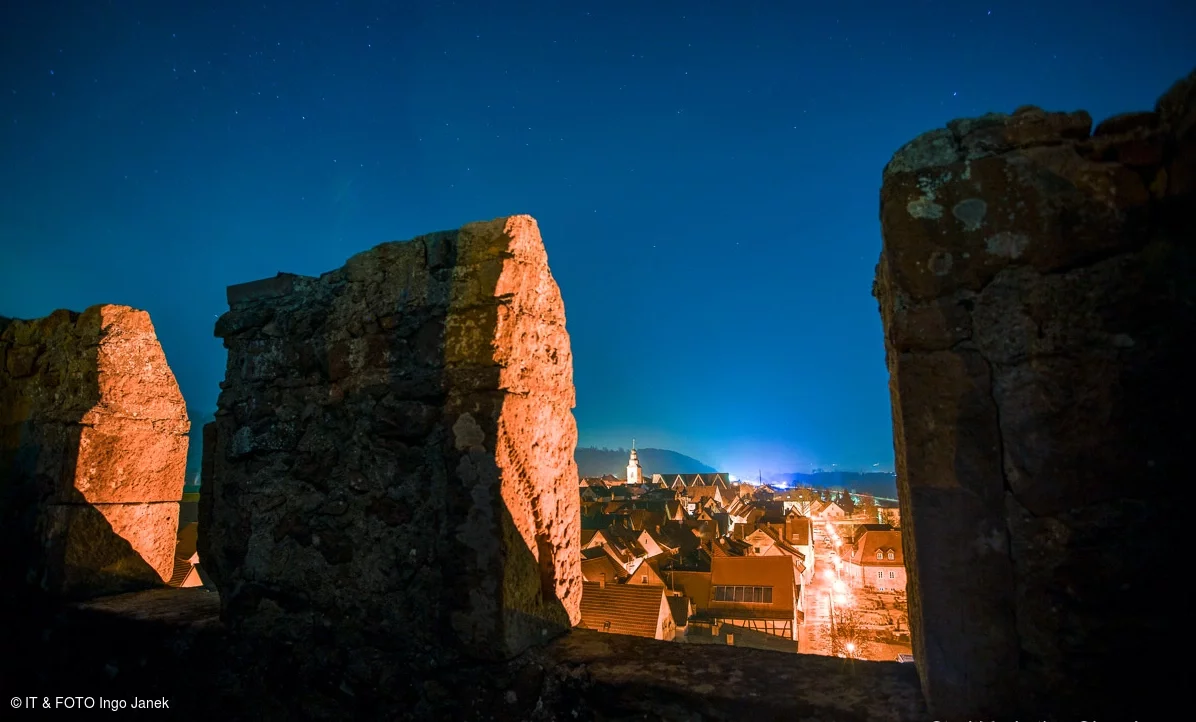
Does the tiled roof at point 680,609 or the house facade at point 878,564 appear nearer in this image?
the tiled roof at point 680,609

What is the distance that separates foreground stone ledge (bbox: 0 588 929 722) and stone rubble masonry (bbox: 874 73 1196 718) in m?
0.38

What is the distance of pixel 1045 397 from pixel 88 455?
547cm

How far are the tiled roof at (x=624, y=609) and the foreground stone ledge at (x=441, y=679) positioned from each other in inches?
478

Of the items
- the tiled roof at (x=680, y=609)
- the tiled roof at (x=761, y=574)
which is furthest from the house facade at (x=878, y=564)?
the tiled roof at (x=680, y=609)

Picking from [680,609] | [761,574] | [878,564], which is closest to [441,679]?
[680,609]

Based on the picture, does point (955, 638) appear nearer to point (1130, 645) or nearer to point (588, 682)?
point (1130, 645)

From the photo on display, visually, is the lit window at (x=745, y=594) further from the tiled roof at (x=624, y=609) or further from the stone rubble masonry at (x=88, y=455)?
the stone rubble masonry at (x=88, y=455)

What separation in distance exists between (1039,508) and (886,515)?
155 feet

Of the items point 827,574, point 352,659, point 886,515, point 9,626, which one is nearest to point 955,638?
point 352,659

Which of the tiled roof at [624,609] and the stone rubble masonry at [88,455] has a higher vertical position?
the stone rubble masonry at [88,455]

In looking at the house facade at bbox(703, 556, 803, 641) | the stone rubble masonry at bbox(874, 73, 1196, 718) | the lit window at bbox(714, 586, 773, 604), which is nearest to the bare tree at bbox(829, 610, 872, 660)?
the house facade at bbox(703, 556, 803, 641)

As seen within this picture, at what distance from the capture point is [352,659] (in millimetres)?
2848

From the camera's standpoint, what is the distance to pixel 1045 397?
5.98 ft

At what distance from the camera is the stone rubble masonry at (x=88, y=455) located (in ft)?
13.8
